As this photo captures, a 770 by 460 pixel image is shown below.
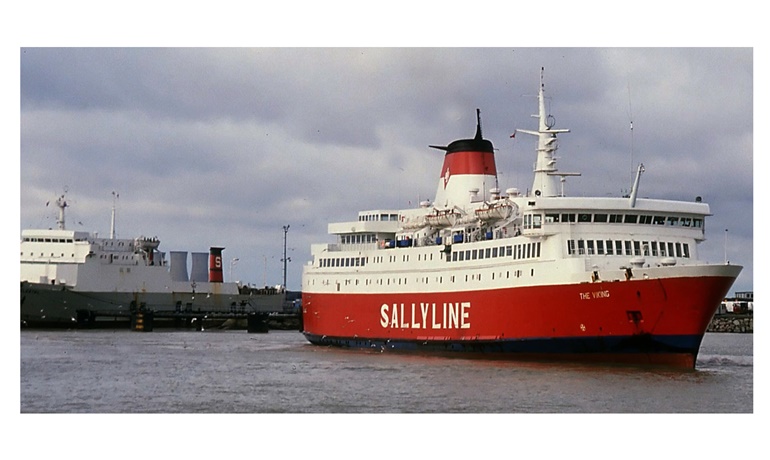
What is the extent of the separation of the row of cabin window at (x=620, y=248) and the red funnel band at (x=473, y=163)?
32.8 ft

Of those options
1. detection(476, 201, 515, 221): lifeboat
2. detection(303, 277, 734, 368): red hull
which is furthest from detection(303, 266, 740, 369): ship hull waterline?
detection(476, 201, 515, 221): lifeboat

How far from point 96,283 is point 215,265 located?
44.8 feet

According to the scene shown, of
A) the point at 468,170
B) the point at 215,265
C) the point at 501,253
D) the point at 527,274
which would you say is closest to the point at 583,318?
the point at 527,274

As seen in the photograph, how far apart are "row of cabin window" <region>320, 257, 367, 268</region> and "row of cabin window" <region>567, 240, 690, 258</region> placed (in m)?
12.4

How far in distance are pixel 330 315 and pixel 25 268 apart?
33724 mm

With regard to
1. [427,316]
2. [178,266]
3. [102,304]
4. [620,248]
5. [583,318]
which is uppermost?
[620,248]

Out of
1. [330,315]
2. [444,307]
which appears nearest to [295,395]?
[444,307]

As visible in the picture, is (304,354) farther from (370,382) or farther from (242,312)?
(242,312)

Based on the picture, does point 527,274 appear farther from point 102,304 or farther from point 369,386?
point 102,304

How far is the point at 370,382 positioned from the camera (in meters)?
31.0

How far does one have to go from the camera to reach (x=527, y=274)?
3500 cm

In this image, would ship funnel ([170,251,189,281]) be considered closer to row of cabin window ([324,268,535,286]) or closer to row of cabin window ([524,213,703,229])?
row of cabin window ([324,268,535,286])

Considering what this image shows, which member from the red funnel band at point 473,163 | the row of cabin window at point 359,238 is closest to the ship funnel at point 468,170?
the red funnel band at point 473,163

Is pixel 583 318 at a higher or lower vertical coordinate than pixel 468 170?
lower
